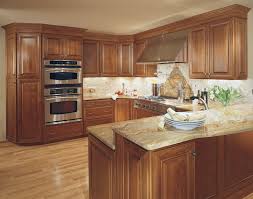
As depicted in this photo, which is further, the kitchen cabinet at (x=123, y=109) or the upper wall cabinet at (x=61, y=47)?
the kitchen cabinet at (x=123, y=109)

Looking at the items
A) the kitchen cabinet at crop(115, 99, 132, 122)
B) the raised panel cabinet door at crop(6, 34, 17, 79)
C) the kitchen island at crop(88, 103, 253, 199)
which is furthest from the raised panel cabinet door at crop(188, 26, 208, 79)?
the raised panel cabinet door at crop(6, 34, 17, 79)

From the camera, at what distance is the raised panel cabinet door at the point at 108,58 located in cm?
602

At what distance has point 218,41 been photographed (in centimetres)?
378

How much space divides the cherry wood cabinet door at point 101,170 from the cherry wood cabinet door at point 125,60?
4.05 metres

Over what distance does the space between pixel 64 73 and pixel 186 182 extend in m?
3.98

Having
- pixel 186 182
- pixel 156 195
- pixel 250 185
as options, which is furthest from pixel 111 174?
pixel 250 185

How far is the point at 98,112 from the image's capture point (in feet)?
18.9

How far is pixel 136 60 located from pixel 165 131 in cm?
432

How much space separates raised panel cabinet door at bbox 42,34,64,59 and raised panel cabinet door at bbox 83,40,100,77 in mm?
792

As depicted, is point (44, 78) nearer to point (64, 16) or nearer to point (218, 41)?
point (64, 16)

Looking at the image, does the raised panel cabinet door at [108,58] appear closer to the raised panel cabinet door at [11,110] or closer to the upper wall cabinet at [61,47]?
the upper wall cabinet at [61,47]

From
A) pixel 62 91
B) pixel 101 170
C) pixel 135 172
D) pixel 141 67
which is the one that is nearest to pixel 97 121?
pixel 62 91

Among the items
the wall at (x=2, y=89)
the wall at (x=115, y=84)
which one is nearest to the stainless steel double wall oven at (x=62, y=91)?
the wall at (x=115, y=84)

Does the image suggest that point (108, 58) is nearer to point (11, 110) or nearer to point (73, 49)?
point (73, 49)
